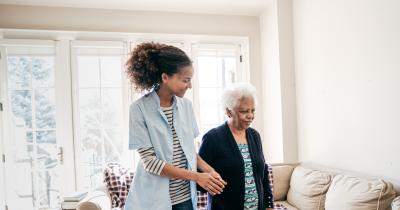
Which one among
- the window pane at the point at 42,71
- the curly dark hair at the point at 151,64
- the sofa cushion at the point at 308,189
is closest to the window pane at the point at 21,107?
the window pane at the point at 42,71

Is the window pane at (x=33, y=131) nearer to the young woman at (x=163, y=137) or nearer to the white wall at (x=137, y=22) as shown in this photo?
the white wall at (x=137, y=22)

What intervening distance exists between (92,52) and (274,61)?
193 cm

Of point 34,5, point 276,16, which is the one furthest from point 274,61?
point 34,5

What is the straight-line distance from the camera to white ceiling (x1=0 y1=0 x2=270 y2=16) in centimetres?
258

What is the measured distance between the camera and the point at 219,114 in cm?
308

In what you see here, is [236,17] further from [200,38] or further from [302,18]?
[302,18]

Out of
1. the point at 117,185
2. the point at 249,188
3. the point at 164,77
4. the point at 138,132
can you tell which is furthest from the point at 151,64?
the point at 117,185

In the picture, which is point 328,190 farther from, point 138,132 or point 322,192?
point 138,132

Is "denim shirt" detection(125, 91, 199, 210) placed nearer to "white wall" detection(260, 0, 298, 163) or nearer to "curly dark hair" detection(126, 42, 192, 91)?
"curly dark hair" detection(126, 42, 192, 91)

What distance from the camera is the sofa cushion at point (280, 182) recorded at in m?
2.43

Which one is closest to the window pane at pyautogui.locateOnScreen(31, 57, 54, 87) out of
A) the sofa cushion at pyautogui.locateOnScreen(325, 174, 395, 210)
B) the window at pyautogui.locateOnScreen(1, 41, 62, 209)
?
the window at pyautogui.locateOnScreen(1, 41, 62, 209)

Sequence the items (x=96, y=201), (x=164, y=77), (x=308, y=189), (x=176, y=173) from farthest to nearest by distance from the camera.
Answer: (x=308, y=189), (x=96, y=201), (x=164, y=77), (x=176, y=173)

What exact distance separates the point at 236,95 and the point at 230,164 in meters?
0.36

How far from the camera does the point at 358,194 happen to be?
1665 mm
